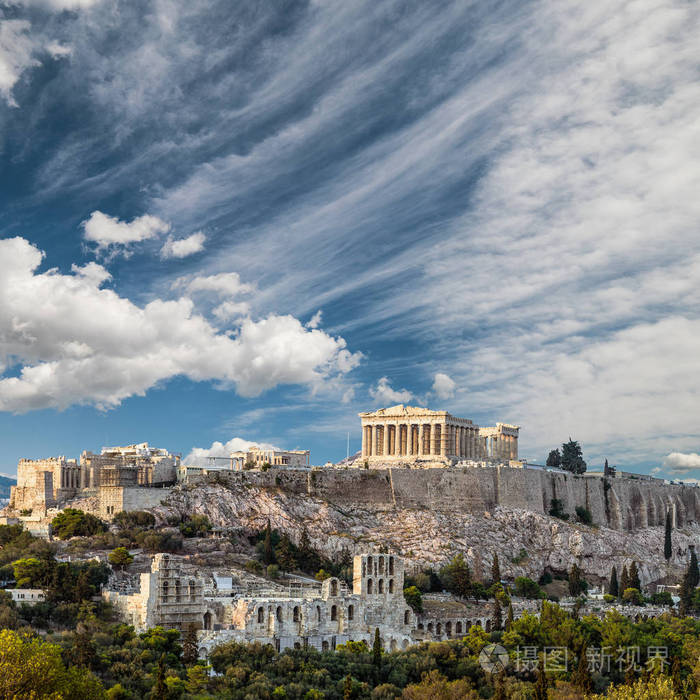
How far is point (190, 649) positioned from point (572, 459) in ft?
299

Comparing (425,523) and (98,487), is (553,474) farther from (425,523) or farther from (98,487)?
(98,487)

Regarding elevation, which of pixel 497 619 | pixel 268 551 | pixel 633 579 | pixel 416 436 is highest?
pixel 416 436

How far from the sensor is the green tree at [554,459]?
131 m

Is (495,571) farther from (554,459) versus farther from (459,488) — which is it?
(554,459)

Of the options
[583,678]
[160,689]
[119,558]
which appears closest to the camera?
[160,689]

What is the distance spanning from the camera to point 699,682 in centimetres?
5197

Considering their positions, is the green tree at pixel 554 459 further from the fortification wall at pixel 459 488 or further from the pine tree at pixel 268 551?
the pine tree at pixel 268 551

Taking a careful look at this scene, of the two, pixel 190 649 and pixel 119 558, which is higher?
pixel 119 558

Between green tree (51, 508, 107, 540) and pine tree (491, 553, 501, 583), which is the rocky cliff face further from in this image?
green tree (51, 508, 107, 540)

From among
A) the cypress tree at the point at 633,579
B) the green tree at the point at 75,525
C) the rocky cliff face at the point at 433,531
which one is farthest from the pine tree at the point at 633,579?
the green tree at the point at 75,525

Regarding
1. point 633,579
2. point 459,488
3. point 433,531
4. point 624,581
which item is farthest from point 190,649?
point 459,488

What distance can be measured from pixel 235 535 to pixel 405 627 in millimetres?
22420

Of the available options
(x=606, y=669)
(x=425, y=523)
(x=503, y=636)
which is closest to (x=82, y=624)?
(x=503, y=636)

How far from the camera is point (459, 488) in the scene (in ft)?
332
